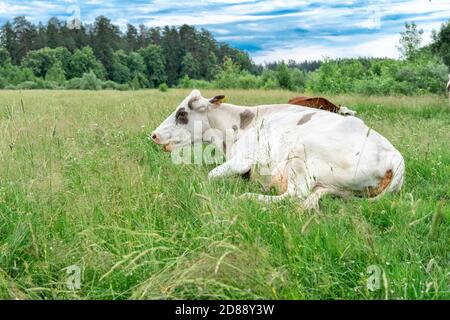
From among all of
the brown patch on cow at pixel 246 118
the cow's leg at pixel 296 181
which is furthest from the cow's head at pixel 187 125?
the cow's leg at pixel 296 181

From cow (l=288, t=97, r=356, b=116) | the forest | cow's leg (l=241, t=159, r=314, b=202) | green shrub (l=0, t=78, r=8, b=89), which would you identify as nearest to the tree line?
the forest

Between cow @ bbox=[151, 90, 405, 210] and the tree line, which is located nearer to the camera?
cow @ bbox=[151, 90, 405, 210]

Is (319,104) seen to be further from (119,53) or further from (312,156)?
(119,53)

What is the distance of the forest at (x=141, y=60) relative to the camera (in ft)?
123

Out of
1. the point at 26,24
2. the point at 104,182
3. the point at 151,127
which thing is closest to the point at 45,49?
the point at 26,24

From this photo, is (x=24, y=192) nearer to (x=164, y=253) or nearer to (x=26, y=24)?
(x=164, y=253)

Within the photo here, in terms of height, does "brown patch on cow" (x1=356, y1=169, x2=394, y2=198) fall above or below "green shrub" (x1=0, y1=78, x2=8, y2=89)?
above

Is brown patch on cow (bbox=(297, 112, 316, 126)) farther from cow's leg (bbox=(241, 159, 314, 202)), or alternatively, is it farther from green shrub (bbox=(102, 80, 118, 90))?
green shrub (bbox=(102, 80, 118, 90))

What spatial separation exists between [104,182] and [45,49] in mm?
44644

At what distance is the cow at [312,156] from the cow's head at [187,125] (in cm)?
46

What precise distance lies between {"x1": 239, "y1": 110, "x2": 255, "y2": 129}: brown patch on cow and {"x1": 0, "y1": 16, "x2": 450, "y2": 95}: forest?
24.7 metres

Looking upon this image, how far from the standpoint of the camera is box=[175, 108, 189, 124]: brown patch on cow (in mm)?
7309

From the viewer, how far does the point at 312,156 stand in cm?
529

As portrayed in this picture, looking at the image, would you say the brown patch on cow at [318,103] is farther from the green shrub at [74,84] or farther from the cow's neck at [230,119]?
the green shrub at [74,84]
